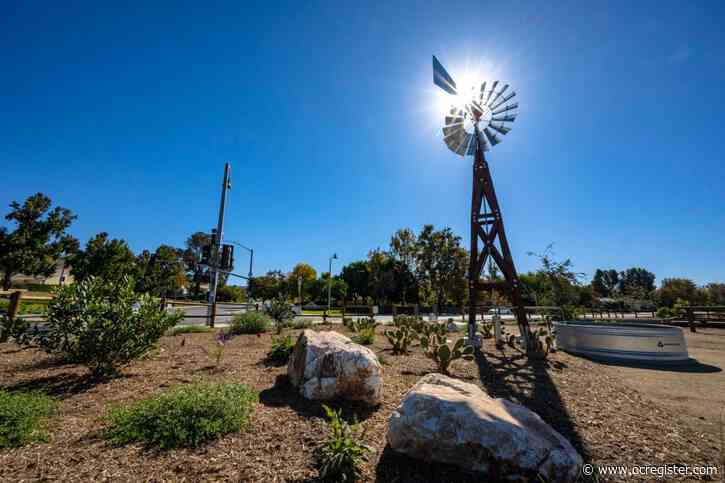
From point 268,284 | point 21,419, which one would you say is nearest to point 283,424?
point 21,419

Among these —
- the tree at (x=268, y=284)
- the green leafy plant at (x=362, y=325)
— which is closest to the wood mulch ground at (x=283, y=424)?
the green leafy plant at (x=362, y=325)

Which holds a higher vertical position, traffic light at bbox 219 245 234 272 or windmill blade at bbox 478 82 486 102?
windmill blade at bbox 478 82 486 102

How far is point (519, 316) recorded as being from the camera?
872cm

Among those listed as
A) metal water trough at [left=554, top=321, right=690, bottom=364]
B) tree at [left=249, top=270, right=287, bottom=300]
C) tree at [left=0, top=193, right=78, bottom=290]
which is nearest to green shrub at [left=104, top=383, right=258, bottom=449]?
metal water trough at [left=554, top=321, right=690, bottom=364]

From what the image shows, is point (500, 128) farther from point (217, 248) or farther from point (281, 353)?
point (217, 248)

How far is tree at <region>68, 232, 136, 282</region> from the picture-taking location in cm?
3403

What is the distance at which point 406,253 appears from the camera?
49312 mm

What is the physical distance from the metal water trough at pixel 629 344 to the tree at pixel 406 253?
38.7m

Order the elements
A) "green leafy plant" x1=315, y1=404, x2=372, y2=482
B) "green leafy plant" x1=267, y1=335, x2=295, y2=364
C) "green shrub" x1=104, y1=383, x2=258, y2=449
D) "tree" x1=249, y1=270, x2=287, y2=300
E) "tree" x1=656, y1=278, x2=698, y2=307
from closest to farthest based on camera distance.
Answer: "green leafy plant" x1=315, y1=404, x2=372, y2=482
"green shrub" x1=104, y1=383, x2=258, y2=449
"green leafy plant" x1=267, y1=335, x2=295, y2=364
"tree" x1=656, y1=278, x2=698, y2=307
"tree" x1=249, y1=270, x2=287, y2=300

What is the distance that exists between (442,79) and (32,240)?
40.3 meters

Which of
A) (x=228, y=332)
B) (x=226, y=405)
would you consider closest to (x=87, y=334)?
(x=226, y=405)

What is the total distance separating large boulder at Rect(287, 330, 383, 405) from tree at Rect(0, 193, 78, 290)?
123 ft

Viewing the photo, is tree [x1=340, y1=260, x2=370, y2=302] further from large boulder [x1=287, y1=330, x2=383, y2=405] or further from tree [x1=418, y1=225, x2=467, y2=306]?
large boulder [x1=287, y1=330, x2=383, y2=405]

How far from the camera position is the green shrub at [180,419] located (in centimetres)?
322
